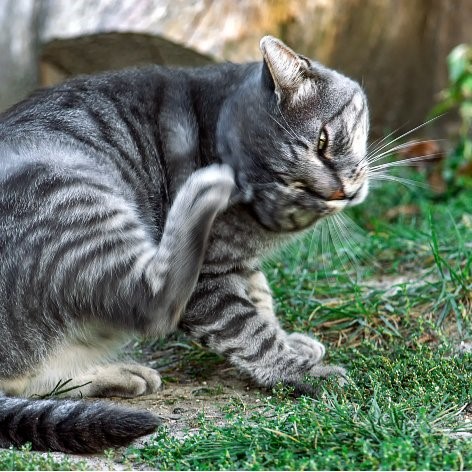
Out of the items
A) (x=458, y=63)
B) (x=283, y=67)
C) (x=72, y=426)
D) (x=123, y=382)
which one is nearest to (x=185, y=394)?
(x=123, y=382)

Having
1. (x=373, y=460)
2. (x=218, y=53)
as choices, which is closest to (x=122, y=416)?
(x=373, y=460)

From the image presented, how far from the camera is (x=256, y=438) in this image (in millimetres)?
2451

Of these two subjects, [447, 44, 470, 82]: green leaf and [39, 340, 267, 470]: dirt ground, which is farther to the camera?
[447, 44, 470, 82]: green leaf

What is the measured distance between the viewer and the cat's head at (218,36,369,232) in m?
3.08

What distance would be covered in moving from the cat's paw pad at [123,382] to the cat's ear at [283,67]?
46.4 inches

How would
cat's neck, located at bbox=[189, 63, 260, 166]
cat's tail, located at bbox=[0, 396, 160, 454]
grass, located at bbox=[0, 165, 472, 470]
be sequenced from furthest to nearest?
cat's neck, located at bbox=[189, 63, 260, 166]
cat's tail, located at bbox=[0, 396, 160, 454]
grass, located at bbox=[0, 165, 472, 470]

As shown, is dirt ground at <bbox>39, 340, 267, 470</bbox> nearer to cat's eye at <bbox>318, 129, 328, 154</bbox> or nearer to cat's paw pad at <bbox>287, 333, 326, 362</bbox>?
cat's paw pad at <bbox>287, 333, 326, 362</bbox>

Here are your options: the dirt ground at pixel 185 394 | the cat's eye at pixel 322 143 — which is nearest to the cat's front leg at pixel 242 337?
the dirt ground at pixel 185 394

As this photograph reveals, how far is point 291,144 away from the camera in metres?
3.09

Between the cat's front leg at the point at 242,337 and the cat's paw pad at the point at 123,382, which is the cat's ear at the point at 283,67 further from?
the cat's paw pad at the point at 123,382

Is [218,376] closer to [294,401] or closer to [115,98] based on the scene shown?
[294,401]

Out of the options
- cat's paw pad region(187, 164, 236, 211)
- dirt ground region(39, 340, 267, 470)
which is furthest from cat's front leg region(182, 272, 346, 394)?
cat's paw pad region(187, 164, 236, 211)

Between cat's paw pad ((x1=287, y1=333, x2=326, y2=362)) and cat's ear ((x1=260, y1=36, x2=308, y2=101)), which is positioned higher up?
cat's ear ((x1=260, y1=36, x2=308, y2=101))

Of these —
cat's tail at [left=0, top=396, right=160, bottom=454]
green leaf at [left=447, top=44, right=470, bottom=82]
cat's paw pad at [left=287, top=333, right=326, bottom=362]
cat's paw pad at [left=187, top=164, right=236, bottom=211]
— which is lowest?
cat's paw pad at [left=287, top=333, right=326, bottom=362]
